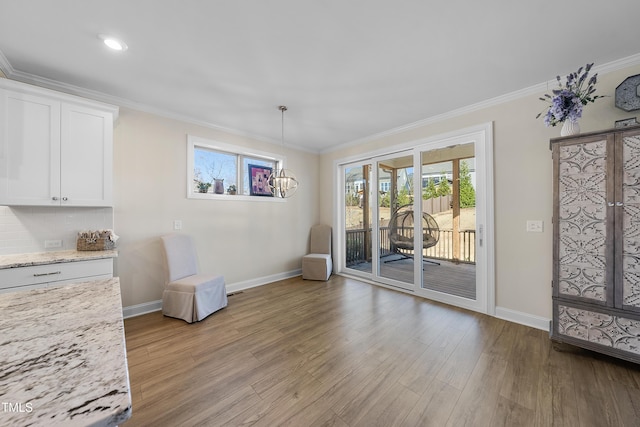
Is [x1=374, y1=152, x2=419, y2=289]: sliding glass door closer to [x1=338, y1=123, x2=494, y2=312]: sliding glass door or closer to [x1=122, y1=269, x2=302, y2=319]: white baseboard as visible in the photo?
[x1=338, y1=123, x2=494, y2=312]: sliding glass door

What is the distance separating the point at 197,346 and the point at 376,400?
5.69ft

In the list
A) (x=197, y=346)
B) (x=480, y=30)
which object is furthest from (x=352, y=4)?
(x=197, y=346)

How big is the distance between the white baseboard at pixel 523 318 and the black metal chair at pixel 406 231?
113 centimetres

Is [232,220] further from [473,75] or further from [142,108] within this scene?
[473,75]

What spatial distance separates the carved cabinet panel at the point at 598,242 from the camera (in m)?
1.95

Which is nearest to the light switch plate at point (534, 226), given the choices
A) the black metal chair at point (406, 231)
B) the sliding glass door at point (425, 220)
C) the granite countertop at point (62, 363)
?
the sliding glass door at point (425, 220)

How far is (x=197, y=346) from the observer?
2.39m

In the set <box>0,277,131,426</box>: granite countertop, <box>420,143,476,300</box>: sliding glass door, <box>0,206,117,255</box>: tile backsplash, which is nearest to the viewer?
<box>0,277,131,426</box>: granite countertop

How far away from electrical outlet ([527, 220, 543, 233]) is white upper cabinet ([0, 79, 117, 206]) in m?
4.66

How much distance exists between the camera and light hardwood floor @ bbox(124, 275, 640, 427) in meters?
1.59

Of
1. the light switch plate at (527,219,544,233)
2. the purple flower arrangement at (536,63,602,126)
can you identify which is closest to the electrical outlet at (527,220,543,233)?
the light switch plate at (527,219,544,233)

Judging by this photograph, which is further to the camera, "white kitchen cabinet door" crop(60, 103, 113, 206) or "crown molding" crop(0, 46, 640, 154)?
"white kitchen cabinet door" crop(60, 103, 113, 206)

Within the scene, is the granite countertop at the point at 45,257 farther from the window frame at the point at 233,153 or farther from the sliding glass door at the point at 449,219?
the sliding glass door at the point at 449,219

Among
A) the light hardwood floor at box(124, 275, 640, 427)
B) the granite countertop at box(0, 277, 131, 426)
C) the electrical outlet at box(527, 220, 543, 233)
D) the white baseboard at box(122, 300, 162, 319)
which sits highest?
the electrical outlet at box(527, 220, 543, 233)
